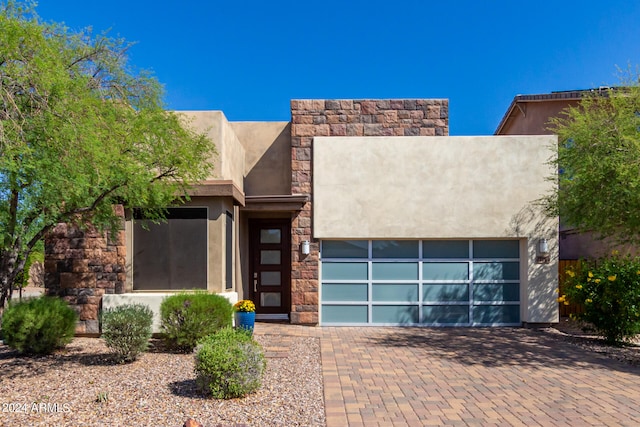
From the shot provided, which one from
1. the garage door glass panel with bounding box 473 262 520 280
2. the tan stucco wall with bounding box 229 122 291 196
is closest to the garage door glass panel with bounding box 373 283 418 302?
the garage door glass panel with bounding box 473 262 520 280

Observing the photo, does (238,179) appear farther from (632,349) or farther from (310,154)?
(632,349)

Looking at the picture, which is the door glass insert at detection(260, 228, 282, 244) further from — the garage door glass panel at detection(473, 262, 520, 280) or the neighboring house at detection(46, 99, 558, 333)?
the garage door glass panel at detection(473, 262, 520, 280)

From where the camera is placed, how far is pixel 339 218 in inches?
487

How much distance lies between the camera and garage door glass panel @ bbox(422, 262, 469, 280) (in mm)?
12523

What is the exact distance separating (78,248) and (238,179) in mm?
4231

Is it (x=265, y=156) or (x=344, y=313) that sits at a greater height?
(x=265, y=156)

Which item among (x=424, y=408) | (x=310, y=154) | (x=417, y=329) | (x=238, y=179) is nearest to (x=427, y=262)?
(x=417, y=329)

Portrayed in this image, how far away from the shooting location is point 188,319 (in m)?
8.76

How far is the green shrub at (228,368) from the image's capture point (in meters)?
6.06

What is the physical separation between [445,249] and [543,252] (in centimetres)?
243

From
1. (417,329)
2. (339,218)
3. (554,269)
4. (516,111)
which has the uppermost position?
(516,111)

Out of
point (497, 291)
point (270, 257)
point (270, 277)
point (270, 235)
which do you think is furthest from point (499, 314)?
point (270, 235)

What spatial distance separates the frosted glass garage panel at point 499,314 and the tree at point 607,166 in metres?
2.92

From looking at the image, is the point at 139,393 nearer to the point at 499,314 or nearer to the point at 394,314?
the point at 394,314
